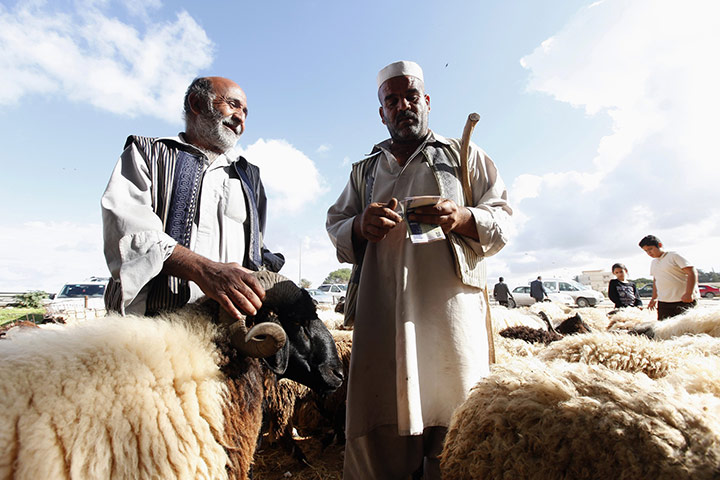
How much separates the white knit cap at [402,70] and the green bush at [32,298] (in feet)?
75.1

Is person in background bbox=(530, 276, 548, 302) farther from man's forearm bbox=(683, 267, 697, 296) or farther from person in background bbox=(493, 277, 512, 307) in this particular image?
man's forearm bbox=(683, 267, 697, 296)

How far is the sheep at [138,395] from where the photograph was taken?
1204 millimetres

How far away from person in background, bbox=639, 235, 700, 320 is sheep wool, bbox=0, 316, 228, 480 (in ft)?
23.0

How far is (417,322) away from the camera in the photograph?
1.97m

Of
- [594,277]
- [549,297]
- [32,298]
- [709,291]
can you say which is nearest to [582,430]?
[549,297]

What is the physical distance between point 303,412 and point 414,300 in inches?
119

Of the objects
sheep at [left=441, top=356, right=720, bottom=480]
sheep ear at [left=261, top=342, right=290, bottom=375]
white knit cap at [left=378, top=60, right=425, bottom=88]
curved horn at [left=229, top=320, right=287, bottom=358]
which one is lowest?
sheep at [left=441, top=356, right=720, bottom=480]

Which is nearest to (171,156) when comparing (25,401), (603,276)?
(25,401)

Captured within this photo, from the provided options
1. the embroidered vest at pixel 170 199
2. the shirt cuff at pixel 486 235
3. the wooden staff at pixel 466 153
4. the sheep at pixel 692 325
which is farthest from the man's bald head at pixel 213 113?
the sheep at pixel 692 325

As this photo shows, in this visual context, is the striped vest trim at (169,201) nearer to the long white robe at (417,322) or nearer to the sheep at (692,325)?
the long white robe at (417,322)

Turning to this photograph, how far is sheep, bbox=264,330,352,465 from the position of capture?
13.1 feet

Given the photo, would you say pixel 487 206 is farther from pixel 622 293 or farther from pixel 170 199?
pixel 622 293

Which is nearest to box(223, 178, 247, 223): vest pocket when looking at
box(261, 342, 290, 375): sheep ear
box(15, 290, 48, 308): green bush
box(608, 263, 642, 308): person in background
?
box(261, 342, 290, 375): sheep ear

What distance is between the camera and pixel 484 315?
211cm
